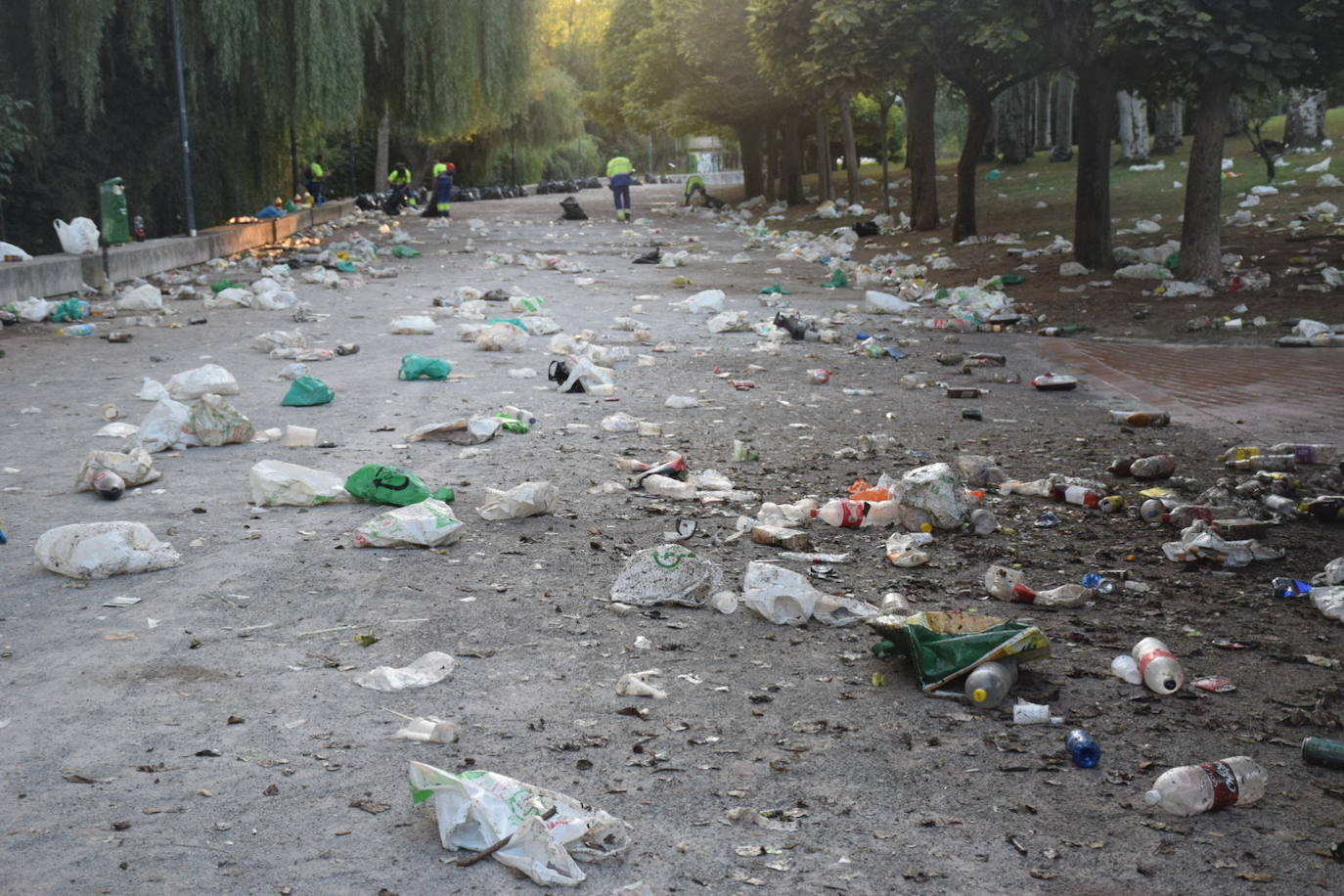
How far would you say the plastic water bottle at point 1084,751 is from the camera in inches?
122

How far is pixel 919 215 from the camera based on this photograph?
2191cm

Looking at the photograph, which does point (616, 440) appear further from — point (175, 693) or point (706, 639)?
point (175, 693)

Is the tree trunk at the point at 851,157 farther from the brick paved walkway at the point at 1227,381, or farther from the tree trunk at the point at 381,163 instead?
the brick paved walkway at the point at 1227,381

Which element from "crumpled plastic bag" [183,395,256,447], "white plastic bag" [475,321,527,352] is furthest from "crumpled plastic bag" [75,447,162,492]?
"white plastic bag" [475,321,527,352]

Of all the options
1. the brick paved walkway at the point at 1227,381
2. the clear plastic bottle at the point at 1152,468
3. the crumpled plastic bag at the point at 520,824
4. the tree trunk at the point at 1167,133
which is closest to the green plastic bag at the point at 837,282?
the brick paved walkway at the point at 1227,381

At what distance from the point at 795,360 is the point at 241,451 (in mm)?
4612

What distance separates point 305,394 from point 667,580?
13.7ft

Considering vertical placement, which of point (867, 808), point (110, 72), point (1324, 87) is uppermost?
point (110, 72)

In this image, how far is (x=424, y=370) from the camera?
8867mm

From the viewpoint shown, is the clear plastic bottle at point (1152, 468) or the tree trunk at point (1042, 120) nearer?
the clear plastic bottle at point (1152, 468)

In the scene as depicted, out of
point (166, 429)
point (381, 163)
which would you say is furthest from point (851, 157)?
point (166, 429)

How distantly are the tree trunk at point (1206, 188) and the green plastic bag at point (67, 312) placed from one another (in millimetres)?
10744

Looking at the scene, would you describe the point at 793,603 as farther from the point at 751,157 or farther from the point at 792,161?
the point at 751,157

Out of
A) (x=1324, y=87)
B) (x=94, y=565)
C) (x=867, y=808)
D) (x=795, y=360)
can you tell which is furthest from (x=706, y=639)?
(x=1324, y=87)
